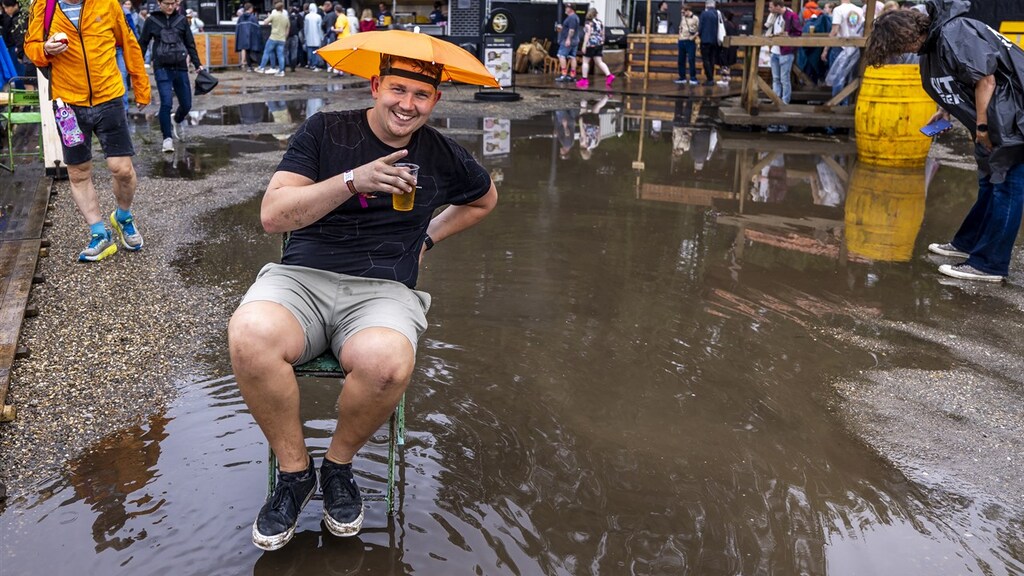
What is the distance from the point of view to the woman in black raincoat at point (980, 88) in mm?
5629

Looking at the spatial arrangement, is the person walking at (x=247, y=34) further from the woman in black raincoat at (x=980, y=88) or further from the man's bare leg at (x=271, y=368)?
the man's bare leg at (x=271, y=368)

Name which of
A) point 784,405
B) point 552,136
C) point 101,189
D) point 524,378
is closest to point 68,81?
point 101,189

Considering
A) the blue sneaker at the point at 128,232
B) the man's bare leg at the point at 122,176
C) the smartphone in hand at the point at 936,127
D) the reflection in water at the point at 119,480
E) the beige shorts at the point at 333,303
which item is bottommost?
the reflection in water at the point at 119,480

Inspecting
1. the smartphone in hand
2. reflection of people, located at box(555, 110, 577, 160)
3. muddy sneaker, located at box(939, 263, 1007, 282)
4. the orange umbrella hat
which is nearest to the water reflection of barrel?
muddy sneaker, located at box(939, 263, 1007, 282)

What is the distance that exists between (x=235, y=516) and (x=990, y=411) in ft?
10.5

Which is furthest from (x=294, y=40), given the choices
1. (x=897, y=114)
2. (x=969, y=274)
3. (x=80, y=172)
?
(x=969, y=274)

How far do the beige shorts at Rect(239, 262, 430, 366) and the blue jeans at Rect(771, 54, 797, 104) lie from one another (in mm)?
12463

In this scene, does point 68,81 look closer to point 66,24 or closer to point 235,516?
point 66,24

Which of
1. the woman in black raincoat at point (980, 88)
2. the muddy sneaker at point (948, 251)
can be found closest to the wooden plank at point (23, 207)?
the woman in black raincoat at point (980, 88)

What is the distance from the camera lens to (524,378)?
4.31m

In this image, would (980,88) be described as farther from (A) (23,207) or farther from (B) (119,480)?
(A) (23,207)

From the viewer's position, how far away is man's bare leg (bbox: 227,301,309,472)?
2719mm

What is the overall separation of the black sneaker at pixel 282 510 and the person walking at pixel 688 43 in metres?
17.8

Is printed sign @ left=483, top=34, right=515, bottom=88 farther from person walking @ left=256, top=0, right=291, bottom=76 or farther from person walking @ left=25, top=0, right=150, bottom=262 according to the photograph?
person walking @ left=25, top=0, right=150, bottom=262
